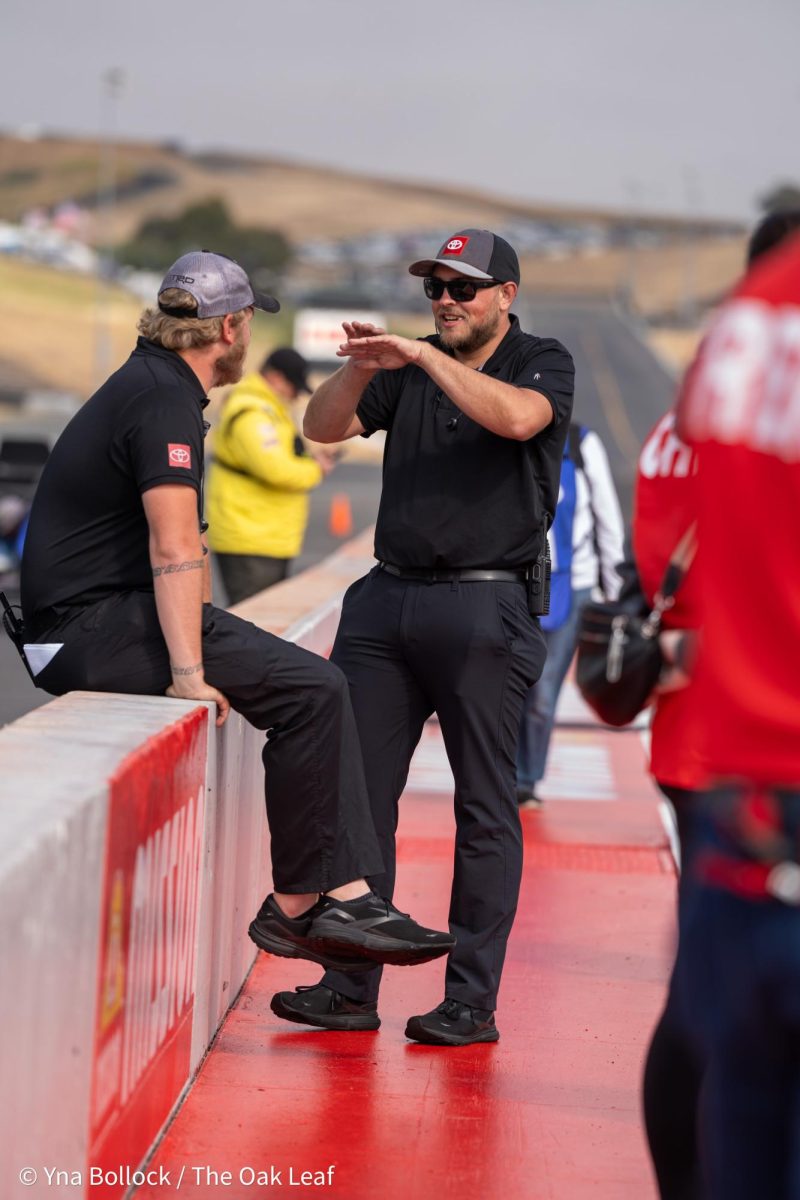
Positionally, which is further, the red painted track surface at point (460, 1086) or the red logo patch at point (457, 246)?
the red logo patch at point (457, 246)

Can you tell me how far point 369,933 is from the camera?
4.57m

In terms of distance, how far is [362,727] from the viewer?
4988mm

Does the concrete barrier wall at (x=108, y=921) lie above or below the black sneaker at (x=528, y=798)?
above

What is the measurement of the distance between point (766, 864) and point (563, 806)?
22.5ft

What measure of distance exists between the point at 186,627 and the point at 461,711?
928mm

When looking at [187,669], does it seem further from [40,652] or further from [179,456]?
[179,456]

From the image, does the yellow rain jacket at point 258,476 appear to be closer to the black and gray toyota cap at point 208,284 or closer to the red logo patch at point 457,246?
the red logo patch at point 457,246

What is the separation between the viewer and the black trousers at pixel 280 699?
4391 millimetres

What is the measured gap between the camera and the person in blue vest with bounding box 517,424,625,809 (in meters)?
8.42

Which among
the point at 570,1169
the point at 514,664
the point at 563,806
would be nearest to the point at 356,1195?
the point at 570,1169

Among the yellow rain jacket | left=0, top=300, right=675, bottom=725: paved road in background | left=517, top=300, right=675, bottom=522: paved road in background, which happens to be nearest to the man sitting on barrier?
the yellow rain jacket

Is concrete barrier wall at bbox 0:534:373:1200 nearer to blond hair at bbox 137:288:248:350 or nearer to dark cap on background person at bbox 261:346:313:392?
blond hair at bbox 137:288:248:350

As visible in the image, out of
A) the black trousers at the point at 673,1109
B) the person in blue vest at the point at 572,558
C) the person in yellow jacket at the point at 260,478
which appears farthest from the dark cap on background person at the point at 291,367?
the black trousers at the point at 673,1109

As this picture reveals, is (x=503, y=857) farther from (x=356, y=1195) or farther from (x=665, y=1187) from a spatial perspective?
(x=665, y=1187)
